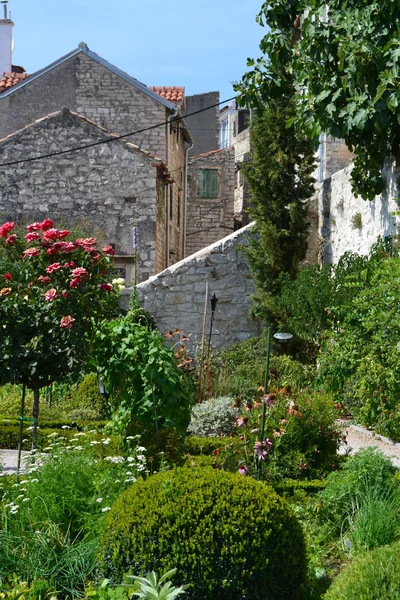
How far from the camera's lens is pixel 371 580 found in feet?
13.0

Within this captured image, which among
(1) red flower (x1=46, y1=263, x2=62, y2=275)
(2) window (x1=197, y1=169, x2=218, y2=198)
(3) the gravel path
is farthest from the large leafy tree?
(2) window (x1=197, y1=169, x2=218, y2=198)

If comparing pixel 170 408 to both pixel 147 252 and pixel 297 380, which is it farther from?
pixel 147 252

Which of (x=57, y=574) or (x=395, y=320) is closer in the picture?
(x=57, y=574)

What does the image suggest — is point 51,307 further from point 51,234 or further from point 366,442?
point 366,442

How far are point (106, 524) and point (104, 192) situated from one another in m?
13.8

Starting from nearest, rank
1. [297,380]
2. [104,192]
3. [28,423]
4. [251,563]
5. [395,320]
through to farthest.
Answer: [251,563]
[395,320]
[28,423]
[297,380]
[104,192]

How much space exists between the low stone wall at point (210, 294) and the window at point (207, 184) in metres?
14.6

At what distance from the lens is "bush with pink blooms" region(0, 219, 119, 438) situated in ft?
26.1

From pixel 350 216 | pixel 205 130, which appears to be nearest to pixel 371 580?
pixel 350 216

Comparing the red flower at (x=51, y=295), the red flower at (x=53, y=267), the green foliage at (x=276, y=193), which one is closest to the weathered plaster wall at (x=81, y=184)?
the green foliage at (x=276, y=193)

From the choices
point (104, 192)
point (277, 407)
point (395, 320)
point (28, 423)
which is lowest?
point (28, 423)

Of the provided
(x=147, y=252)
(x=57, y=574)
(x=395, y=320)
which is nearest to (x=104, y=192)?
(x=147, y=252)

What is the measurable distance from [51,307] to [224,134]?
34.2m

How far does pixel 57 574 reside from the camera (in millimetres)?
5074
